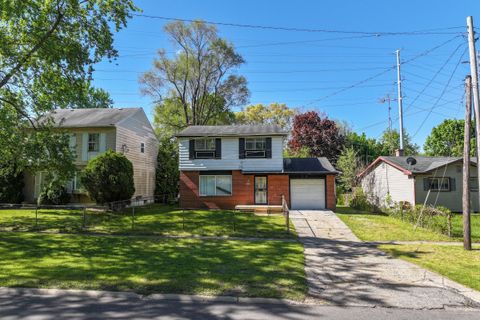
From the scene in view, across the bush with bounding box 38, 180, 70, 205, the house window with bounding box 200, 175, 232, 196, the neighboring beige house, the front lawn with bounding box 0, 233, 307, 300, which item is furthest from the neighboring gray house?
the bush with bounding box 38, 180, 70, 205

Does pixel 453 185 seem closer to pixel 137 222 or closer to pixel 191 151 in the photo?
pixel 191 151

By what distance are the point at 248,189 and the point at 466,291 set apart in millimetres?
15780

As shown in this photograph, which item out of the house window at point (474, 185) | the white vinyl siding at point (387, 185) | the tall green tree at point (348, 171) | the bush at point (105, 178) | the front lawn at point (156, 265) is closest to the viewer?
the front lawn at point (156, 265)

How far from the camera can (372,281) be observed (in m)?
7.02

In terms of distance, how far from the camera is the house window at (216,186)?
21812mm

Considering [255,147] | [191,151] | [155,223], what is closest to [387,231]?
[255,147]

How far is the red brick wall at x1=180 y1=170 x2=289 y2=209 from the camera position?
21516mm

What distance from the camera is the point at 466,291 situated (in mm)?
6348

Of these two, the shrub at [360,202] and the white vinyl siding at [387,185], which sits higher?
the white vinyl siding at [387,185]

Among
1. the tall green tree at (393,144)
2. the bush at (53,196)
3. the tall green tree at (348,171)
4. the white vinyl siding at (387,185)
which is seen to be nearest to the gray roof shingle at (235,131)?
the bush at (53,196)

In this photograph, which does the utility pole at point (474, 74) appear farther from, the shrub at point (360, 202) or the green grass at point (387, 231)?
the shrub at point (360, 202)

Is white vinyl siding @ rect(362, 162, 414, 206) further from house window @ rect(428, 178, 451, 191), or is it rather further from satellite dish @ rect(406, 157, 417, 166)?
house window @ rect(428, 178, 451, 191)

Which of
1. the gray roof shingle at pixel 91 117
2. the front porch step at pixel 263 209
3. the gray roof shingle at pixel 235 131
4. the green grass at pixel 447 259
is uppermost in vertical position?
the gray roof shingle at pixel 91 117

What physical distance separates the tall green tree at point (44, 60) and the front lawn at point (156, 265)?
17.3 feet
